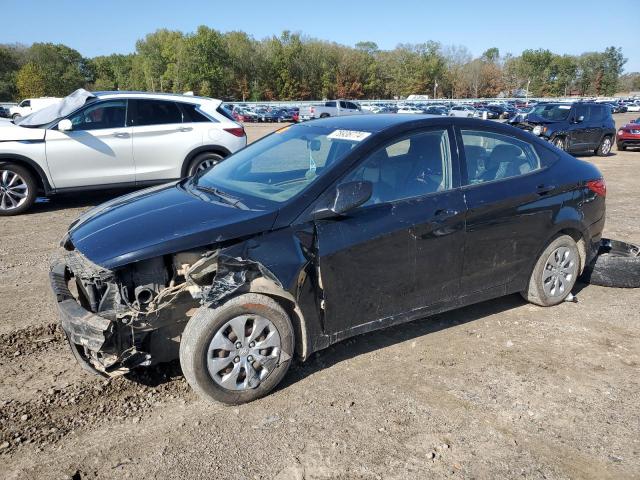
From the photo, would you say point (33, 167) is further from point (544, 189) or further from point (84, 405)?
point (544, 189)

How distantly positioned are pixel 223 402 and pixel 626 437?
2.33 m

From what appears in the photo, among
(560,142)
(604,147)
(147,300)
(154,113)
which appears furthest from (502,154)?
(604,147)

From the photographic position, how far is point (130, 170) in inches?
341

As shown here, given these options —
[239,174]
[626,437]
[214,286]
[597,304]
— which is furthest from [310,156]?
[597,304]

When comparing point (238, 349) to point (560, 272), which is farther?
point (560, 272)

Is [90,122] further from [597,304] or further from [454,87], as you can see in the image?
[454,87]

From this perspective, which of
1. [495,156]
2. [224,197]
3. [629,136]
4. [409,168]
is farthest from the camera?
[629,136]

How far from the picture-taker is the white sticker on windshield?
384 cm

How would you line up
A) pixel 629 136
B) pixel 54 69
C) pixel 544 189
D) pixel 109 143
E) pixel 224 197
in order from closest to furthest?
pixel 224 197 < pixel 544 189 < pixel 109 143 < pixel 629 136 < pixel 54 69

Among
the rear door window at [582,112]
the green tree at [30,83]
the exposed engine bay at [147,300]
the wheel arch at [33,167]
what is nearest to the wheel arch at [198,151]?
the wheel arch at [33,167]

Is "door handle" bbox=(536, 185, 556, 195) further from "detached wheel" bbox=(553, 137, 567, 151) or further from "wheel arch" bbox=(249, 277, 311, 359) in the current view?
"detached wheel" bbox=(553, 137, 567, 151)

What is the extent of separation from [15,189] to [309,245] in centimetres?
665

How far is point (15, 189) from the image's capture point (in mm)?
8102

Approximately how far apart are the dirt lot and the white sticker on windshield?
156cm
